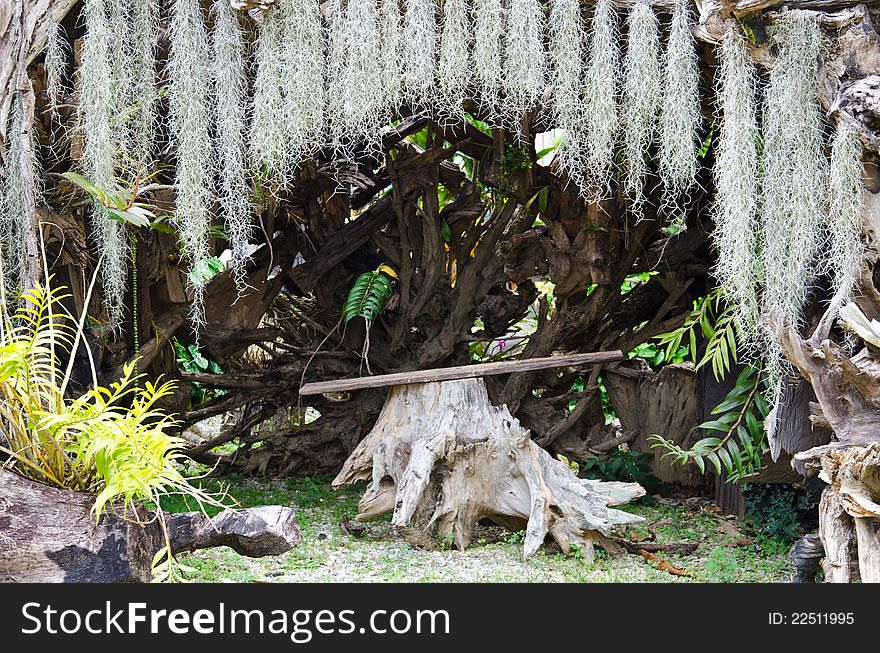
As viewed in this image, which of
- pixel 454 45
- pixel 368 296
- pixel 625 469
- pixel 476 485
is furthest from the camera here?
pixel 625 469

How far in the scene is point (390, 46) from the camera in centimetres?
285

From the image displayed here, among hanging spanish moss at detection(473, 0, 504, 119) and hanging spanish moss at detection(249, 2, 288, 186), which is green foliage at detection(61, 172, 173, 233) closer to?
hanging spanish moss at detection(249, 2, 288, 186)

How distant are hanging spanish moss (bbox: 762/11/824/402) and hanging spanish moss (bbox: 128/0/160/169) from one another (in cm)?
216

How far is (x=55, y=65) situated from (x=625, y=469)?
135 inches

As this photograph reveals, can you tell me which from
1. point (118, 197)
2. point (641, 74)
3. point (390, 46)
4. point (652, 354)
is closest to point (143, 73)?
point (118, 197)

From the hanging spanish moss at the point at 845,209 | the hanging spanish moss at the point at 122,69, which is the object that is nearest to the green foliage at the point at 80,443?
the hanging spanish moss at the point at 122,69

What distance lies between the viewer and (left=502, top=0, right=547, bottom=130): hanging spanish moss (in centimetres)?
279

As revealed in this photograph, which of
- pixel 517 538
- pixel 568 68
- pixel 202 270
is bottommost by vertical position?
pixel 517 538

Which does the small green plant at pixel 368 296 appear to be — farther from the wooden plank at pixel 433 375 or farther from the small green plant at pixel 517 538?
the small green plant at pixel 517 538

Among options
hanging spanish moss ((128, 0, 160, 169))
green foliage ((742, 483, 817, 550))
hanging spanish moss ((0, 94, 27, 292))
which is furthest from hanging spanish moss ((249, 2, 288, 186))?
green foliage ((742, 483, 817, 550))

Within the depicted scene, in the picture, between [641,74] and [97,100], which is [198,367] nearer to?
[97,100]

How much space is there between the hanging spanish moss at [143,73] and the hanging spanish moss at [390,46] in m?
0.85

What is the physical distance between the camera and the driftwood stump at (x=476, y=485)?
126 inches

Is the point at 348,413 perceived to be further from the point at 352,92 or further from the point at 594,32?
the point at 594,32
